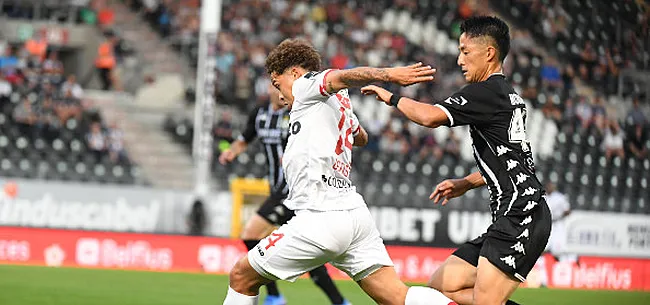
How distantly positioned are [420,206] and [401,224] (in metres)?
0.55

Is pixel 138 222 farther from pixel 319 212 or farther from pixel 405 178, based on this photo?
pixel 319 212

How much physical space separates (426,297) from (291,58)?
1.60 meters

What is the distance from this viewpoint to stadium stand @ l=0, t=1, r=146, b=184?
19484 millimetres

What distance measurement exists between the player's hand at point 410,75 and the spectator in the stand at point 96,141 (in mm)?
15464

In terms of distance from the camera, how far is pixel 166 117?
22.7 meters

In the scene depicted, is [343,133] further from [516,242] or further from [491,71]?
[516,242]

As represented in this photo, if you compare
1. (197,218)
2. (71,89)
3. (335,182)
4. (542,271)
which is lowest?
(542,271)

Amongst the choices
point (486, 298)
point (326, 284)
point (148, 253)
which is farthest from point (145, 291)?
point (486, 298)

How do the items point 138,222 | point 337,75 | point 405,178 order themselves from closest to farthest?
point 337,75
point 138,222
point 405,178

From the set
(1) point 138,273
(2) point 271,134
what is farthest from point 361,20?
(2) point 271,134

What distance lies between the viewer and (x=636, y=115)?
68.6 feet

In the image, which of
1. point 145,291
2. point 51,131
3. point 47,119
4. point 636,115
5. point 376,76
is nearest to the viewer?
point 376,76

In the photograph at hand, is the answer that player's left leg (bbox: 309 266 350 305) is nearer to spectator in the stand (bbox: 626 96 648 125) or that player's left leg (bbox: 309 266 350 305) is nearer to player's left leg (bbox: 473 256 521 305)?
player's left leg (bbox: 473 256 521 305)

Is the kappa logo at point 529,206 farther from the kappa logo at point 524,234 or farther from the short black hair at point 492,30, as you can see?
the short black hair at point 492,30
